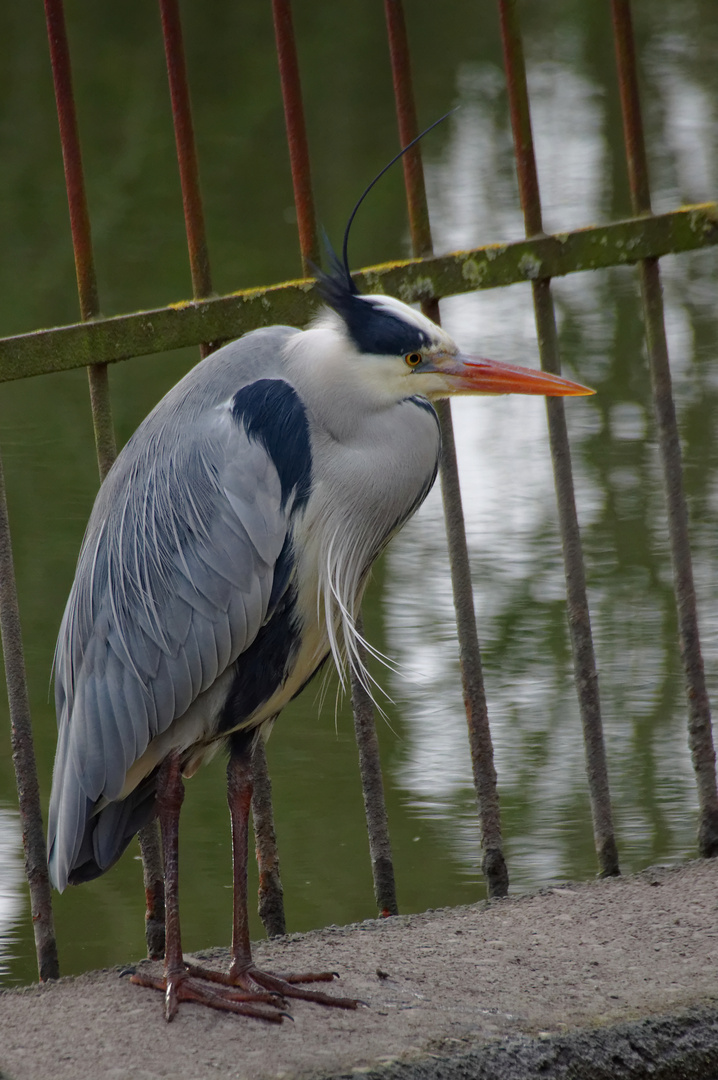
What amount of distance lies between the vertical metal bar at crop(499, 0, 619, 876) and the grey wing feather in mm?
668

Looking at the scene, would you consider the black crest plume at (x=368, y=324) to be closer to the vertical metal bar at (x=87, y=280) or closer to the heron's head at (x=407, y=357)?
the heron's head at (x=407, y=357)

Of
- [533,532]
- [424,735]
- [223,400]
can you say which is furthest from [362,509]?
[533,532]

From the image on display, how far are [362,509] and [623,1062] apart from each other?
898mm

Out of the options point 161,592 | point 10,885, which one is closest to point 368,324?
point 161,592

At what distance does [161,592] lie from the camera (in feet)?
7.15

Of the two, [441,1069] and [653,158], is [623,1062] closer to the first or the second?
[441,1069]

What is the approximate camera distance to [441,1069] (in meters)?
1.93

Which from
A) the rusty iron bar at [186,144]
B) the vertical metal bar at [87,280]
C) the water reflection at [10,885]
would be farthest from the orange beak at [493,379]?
the water reflection at [10,885]

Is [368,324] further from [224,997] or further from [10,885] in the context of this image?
[10,885]

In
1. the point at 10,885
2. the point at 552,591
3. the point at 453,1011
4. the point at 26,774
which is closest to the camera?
the point at 453,1011

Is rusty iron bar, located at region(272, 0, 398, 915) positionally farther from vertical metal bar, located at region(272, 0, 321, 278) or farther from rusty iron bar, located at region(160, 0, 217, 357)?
rusty iron bar, located at region(160, 0, 217, 357)

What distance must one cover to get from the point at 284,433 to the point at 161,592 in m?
0.32

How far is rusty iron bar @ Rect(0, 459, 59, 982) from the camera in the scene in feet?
8.09

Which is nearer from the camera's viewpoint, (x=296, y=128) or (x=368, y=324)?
(x=368, y=324)
